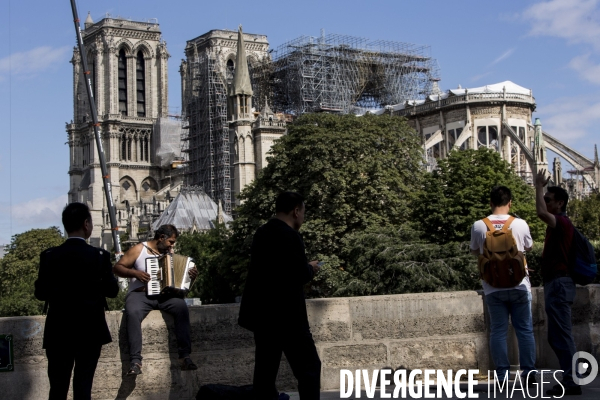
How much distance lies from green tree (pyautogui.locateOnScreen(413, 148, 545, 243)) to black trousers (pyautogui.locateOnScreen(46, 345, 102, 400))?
35330 mm

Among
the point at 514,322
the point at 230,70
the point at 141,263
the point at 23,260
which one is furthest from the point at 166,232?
the point at 230,70

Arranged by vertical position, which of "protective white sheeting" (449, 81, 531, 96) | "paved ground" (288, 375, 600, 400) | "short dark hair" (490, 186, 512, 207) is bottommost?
"paved ground" (288, 375, 600, 400)

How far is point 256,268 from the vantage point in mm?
8719

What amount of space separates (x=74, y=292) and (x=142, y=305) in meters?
1.63

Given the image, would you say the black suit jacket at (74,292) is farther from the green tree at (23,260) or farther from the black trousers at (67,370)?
Result: the green tree at (23,260)

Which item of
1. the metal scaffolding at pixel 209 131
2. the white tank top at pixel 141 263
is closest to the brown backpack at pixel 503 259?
the white tank top at pixel 141 263

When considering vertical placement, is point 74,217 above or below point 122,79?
below

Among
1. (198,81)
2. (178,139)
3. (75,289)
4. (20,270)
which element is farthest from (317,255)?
(178,139)

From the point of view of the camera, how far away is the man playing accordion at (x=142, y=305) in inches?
416

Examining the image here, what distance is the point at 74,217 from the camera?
917 centimetres

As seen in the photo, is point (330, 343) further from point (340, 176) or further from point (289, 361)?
point (340, 176)

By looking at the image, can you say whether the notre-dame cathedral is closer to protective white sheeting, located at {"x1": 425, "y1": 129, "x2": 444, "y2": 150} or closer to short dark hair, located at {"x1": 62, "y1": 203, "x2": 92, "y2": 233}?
protective white sheeting, located at {"x1": 425, "y1": 129, "x2": 444, "y2": 150}

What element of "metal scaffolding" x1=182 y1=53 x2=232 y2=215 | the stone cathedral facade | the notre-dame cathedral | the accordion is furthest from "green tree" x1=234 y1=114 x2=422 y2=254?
the stone cathedral facade

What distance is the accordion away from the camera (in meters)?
10.6
